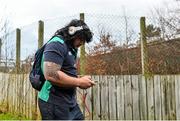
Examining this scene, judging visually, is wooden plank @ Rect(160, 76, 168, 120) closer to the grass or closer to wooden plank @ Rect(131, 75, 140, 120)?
wooden plank @ Rect(131, 75, 140, 120)

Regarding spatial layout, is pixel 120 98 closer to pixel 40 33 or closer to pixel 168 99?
pixel 168 99

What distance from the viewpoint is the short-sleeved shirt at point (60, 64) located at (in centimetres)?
434

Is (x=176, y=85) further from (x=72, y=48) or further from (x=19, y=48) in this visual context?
(x=19, y=48)

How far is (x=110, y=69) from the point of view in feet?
32.1

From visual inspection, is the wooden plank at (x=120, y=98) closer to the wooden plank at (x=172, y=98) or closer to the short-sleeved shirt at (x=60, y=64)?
the wooden plank at (x=172, y=98)

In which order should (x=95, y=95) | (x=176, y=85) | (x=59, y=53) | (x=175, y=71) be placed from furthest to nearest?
(x=95, y=95), (x=175, y=71), (x=176, y=85), (x=59, y=53)

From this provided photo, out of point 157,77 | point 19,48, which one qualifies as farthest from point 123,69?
point 19,48

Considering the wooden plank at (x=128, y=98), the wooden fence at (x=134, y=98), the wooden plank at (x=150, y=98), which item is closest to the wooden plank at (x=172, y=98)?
the wooden fence at (x=134, y=98)

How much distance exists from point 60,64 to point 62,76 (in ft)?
0.37

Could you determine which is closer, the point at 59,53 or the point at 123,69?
the point at 59,53

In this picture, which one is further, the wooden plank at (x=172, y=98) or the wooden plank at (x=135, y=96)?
the wooden plank at (x=135, y=96)

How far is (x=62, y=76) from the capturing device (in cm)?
431

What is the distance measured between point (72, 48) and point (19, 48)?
7.95 metres

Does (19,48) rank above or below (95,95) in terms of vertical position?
above
